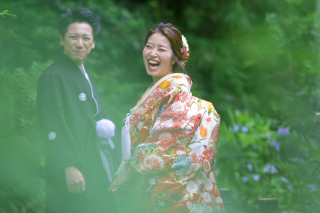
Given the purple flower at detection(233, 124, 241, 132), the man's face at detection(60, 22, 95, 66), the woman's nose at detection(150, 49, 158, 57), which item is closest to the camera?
the woman's nose at detection(150, 49, 158, 57)

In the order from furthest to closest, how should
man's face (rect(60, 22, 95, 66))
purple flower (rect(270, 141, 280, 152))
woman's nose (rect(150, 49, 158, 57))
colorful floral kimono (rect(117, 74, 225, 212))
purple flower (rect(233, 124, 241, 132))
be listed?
purple flower (rect(233, 124, 241, 132)), purple flower (rect(270, 141, 280, 152)), man's face (rect(60, 22, 95, 66)), woman's nose (rect(150, 49, 158, 57)), colorful floral kimono (rect(117, 74, 225, 212))

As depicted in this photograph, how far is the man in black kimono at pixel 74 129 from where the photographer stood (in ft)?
6.01

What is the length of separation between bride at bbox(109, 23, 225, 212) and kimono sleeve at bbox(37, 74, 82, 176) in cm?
30

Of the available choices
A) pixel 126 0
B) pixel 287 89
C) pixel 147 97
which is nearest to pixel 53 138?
pixel 147 97

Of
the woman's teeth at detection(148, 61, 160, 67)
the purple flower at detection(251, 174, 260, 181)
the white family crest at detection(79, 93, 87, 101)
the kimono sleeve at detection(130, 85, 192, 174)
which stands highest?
the woman's teeth at detection(148, 61, 160, 67)

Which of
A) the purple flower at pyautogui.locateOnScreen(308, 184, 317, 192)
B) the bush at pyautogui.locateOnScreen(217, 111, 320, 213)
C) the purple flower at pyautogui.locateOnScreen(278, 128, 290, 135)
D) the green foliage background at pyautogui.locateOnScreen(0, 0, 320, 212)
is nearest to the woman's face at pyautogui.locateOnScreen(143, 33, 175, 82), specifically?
the green foliage background at pyautogui.locateOnScreen(0, 0, 320, 212)

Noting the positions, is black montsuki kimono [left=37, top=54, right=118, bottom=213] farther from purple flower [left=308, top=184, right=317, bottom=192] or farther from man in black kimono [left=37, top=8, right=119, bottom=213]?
purple flower [left=308, top=184, right=317, bottom=192]

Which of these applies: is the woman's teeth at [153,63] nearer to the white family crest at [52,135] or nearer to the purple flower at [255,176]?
the white family crest at [52,135]

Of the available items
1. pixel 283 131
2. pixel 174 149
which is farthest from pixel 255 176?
pixel 174 149

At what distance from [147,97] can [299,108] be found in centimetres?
131

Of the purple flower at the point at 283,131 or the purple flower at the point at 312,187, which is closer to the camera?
the purple flower at the point at 312,187

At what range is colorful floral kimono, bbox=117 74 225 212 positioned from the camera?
5.32 ft

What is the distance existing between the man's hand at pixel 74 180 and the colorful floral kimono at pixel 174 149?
0.80ft

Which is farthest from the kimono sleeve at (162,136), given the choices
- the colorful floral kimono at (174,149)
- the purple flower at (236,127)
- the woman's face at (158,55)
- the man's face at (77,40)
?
the purple flower at (236,127)
